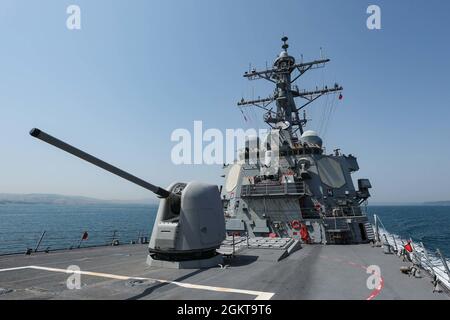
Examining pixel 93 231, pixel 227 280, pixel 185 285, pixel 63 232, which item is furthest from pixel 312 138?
pixel 63 232

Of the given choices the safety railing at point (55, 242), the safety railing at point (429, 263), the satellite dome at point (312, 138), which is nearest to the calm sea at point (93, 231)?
the safety railing at point (55, 242)

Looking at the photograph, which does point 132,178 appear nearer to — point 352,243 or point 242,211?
Answer: point 242,211

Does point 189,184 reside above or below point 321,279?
above

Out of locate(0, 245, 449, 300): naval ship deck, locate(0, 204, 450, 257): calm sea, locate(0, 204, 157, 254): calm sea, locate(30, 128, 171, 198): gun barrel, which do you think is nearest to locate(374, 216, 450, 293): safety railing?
locate(0, 245, 449, 300): naval ship deck

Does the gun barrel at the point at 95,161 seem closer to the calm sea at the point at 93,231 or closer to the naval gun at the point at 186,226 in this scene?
the naval gun at the point at 186,226

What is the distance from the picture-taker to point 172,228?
7.45 m

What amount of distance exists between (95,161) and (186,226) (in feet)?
9.43

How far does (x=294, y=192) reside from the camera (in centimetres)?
1312

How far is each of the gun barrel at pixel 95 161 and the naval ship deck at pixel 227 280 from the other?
2.13m

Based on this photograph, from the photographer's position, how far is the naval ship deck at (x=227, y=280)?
16.3 ft

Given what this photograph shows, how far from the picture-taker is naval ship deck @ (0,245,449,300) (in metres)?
4.97
